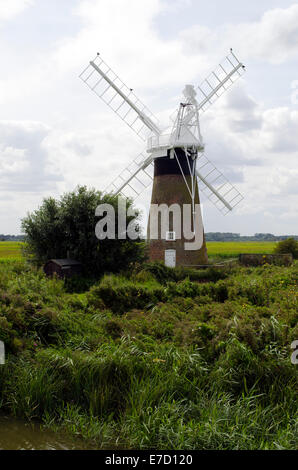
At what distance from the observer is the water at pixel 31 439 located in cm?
545

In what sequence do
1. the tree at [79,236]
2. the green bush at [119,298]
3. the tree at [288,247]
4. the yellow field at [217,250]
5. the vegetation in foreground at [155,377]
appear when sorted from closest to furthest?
the vegetation in foreground at [155,377] → the green bush at [119,298] → the tree at [79,236] → the yellow field at [217,250] → the tree at [288,247]

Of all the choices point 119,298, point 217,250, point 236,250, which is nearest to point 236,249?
point 217,250

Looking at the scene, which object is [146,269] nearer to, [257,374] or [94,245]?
[94,245]

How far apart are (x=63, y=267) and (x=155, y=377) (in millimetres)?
11714

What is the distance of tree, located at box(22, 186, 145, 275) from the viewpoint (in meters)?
18.3

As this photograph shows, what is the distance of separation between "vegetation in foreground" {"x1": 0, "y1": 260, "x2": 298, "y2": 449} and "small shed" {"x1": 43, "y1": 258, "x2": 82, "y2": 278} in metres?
7.93

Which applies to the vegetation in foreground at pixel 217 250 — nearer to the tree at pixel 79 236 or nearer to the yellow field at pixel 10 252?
the yellow field at pixel 10 252

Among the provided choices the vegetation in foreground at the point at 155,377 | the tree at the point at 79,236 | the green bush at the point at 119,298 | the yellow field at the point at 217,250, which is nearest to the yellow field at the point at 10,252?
the yellow field at the point at 217,250

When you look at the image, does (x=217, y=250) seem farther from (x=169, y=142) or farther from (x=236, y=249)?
(x=169, y=142)

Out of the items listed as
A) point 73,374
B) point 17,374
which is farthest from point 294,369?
point 17,374

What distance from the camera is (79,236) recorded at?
18484 millimetres

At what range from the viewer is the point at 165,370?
6598 millimetres

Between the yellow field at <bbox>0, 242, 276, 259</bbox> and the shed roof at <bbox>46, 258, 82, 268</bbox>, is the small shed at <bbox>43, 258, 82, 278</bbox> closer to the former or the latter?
the shed roof at <bbox>46, 258, 82, 268</bbox>

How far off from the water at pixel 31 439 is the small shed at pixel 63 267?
11.4m
